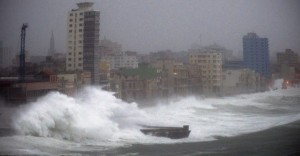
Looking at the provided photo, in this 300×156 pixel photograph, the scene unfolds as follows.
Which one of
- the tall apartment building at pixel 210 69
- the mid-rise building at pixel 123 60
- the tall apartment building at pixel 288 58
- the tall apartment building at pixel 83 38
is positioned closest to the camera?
the tall apartment building at pixel 83 38

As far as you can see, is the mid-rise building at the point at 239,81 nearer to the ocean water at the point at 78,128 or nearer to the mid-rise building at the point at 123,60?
the mid-rise building at the point at 123,60

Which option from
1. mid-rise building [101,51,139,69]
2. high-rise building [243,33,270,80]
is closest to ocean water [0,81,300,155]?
mid-rise building [101,51,139,69]

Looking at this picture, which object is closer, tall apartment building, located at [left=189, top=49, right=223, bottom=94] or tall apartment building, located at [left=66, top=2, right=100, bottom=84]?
tall apartment building, located at [left=66, top=2, right=100, bottom=84]

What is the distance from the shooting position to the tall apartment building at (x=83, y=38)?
20.0 meters

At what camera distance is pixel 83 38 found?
2022 cm

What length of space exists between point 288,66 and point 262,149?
20.1 meters

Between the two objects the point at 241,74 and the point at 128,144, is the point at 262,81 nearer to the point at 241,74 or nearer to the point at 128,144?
the point at 241,74

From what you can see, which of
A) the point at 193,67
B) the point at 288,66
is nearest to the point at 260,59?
the point at 288,66

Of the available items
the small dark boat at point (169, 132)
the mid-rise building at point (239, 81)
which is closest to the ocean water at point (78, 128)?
the small dark boat at point (169, 132)

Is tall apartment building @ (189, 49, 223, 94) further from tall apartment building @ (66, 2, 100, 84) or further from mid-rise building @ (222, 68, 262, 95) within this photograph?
tall apartment building @ (66, 2, 100, 84)

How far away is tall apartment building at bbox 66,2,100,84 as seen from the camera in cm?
1995

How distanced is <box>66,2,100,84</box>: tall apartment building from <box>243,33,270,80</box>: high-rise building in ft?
52.1

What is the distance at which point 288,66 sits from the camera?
1090 inches

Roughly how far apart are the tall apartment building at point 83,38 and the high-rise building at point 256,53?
625 inches
